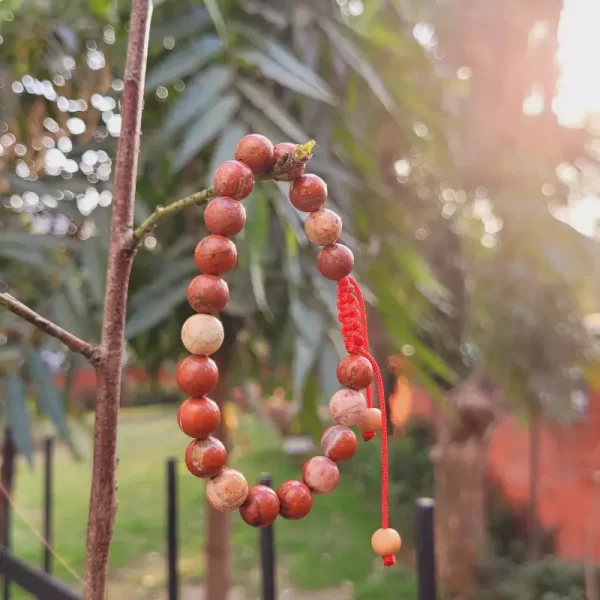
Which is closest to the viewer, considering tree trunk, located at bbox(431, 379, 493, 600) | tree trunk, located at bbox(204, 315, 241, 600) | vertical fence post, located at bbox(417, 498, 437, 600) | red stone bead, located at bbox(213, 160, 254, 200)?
red stone bead, located at bbox(213, 160, 254, 200)

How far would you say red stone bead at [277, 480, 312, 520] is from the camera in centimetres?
34

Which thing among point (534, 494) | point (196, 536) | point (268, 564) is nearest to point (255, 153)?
point (268, 564)

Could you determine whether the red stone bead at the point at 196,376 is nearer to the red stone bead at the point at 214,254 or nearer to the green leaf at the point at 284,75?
the red stone bead at the point at 214,254

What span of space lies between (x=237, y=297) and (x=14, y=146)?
63cm

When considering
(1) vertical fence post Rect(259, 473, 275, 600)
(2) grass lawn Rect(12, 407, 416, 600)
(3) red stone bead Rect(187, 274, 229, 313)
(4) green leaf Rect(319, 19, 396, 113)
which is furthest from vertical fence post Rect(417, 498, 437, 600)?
(2) grass lawn Rect(12, 407, 416, 600)

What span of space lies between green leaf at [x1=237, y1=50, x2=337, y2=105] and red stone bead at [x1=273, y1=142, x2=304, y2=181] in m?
0.40

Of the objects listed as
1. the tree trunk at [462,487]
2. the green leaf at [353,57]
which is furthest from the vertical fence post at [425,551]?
the tree trunk at [462,487]

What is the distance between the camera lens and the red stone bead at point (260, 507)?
0.32 metres

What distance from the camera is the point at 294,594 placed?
271cm

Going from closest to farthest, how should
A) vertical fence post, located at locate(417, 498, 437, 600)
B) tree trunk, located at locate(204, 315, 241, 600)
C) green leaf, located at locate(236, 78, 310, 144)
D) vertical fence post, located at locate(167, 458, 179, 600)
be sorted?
1. vertical fence post, located at locate(417, 498, 437, 600)
2. green leaf, located at locate(236, 78, 310, 144)
3. vertical fence post, located at locate(167, 458, 179, 600)
4. tree trunk, located at locate(204, 315, 241, 600)

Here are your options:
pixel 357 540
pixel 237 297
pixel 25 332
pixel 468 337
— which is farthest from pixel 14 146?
pixel 357 540

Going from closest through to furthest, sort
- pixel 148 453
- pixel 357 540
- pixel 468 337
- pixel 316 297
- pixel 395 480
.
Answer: pixel 316 297 < pixel 468 337 < pixel 357 540 < pixel 395 480 < pixel 148 453

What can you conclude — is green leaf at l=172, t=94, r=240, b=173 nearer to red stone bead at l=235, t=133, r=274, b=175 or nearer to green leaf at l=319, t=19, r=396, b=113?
green leaf at l=319, t=19, r=396, b=113

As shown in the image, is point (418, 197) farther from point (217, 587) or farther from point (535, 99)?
point (217, 587)
